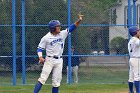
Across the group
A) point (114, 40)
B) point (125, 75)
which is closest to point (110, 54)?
point (114, 40)

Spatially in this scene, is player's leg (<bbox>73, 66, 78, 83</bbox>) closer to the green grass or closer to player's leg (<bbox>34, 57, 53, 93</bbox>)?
the green grass

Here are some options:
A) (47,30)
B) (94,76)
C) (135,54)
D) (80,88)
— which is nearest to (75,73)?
(94,76)

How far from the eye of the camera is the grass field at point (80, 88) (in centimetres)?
1517

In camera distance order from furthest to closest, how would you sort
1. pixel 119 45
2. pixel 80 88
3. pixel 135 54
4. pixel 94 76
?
pixel 94 76 → pixel 119 45 → pixel 80 88 → pixel 135 54

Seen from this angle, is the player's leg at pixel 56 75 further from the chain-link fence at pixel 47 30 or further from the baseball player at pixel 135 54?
the chain-link fence at pixel 47 30

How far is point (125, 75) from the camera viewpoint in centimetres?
1952

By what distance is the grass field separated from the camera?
15172 millimetres

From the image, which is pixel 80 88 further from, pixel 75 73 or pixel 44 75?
pixel 44 75

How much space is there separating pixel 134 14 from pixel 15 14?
4.26 m

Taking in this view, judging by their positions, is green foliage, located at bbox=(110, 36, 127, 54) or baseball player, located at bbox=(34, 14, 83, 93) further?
green foliage, located at bbox=(110, 36, 127, 54)

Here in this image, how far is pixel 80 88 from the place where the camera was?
52.6 feet

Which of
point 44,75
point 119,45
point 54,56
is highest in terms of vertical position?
point 119,45

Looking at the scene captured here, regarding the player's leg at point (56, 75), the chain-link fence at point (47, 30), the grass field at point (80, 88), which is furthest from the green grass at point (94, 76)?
the player's leg at point (56, 75)

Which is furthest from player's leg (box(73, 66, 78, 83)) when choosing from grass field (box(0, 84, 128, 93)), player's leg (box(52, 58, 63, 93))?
player's leg (box(52, 58, 63, 93))
